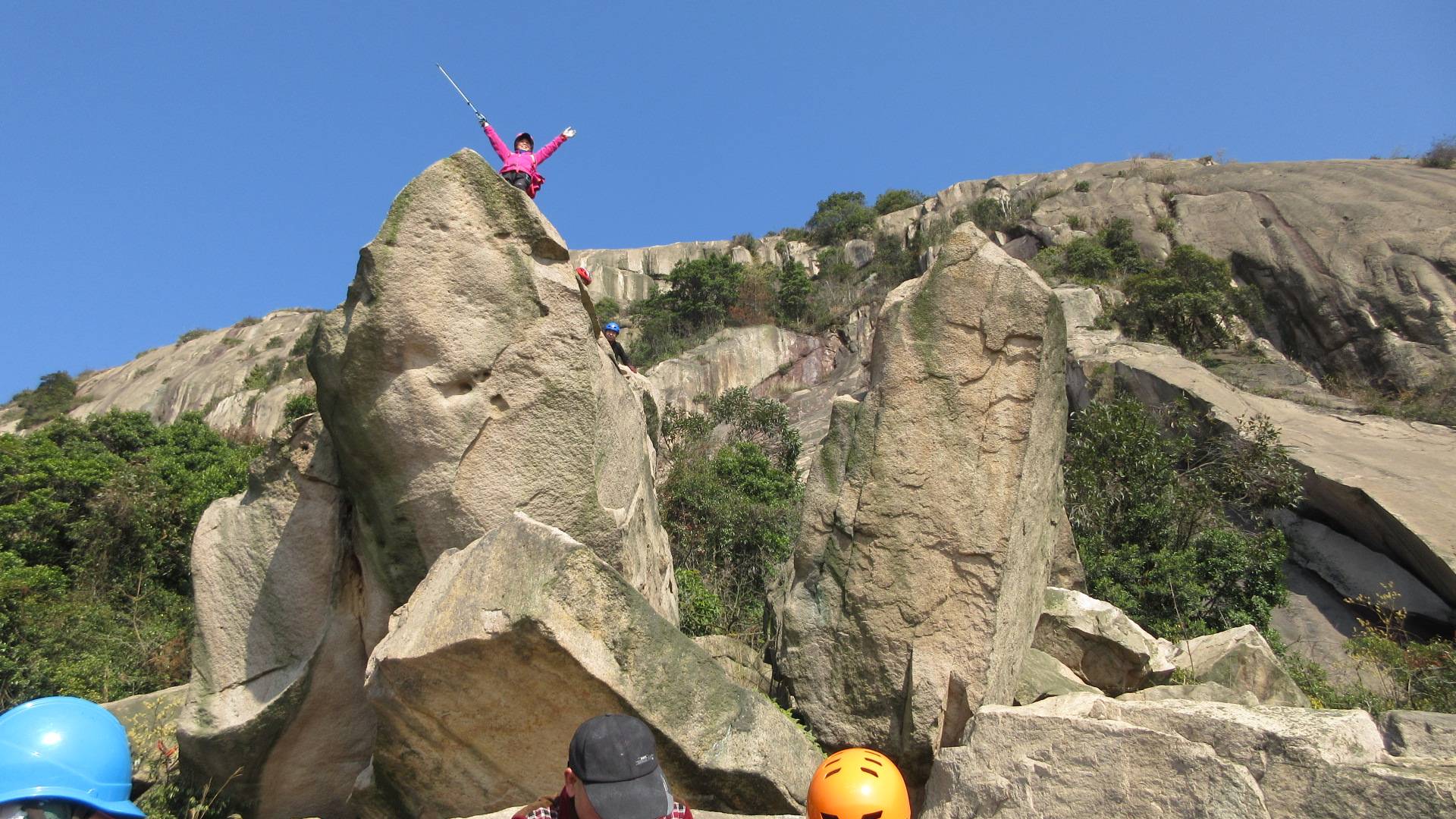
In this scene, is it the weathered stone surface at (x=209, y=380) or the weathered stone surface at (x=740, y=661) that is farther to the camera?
the weathered stone surface at (x=209, y=380)

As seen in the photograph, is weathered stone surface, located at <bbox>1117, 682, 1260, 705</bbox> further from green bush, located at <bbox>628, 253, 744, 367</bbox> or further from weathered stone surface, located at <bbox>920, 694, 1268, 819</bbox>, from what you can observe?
green bush, located at <bbox>628, 253, 744, 367</bbox>

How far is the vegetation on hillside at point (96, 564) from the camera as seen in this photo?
27.5 feet

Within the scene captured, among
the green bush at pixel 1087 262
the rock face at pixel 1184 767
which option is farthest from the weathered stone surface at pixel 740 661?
the green bush at pixel 1087 262

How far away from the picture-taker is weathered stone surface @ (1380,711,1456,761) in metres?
3.84

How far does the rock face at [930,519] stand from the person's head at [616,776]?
2768 millimetres

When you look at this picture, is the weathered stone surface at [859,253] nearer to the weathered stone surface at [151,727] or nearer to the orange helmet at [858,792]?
the weathered stone surface at [151,727]

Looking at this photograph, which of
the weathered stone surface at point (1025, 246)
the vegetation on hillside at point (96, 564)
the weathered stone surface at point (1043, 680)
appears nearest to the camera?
the weathered stone surface at point (1043, 680)

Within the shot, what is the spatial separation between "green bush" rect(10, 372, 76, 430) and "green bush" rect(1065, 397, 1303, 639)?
3940cm

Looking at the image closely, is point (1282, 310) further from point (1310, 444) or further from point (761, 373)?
point (761, 373)

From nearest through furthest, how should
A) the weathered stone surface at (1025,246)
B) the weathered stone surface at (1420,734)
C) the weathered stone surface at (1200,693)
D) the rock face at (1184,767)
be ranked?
the rock face at (1184,767) → the weathered stone surface at (1420,734) → the weathered stone surface at (1200,693) → the weathered stone surface at (1025,246)

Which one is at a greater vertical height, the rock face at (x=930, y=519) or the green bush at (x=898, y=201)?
the green bush at (x=898, y=201)

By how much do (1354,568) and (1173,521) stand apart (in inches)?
161

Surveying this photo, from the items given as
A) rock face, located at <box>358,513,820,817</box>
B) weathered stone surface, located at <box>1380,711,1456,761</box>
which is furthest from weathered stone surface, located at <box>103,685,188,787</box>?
weathered stone surface, located at <box>1380,711,1456,761</box>

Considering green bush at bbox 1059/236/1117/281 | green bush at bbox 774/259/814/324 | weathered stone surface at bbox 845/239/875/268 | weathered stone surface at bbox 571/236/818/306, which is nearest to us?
green bush at bbox 1059/236/1117/281
